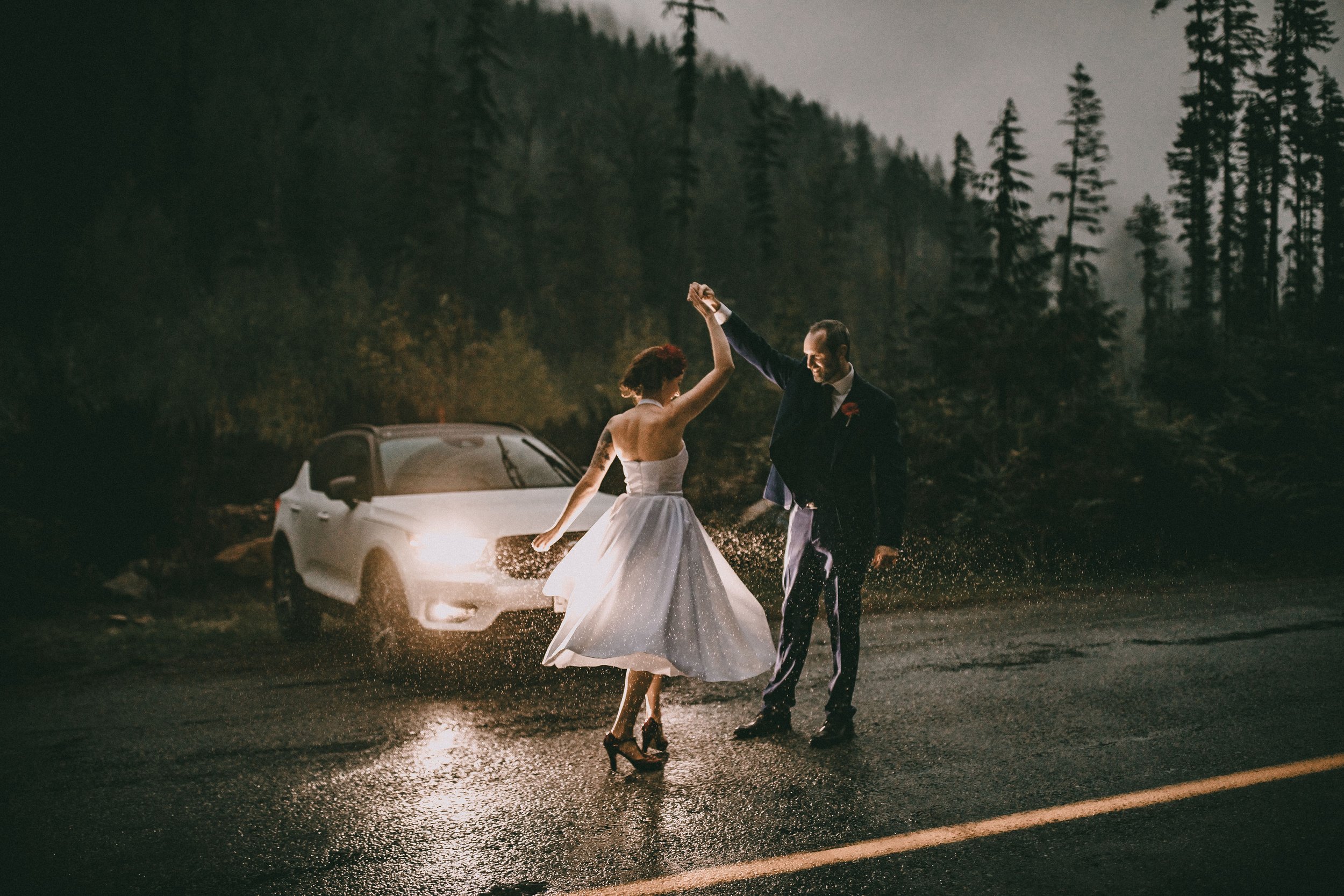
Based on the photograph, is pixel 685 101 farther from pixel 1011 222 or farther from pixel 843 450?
pixel 843 450

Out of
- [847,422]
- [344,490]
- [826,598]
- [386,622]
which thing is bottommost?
[386,622]

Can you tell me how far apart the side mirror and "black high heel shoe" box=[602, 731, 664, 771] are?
3.60m

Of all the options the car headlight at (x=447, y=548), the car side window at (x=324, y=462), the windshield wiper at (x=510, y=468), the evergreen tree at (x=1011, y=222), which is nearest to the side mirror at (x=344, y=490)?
the car headlight at (x=447, y=548)

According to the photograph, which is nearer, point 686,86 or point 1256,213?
point 686,86

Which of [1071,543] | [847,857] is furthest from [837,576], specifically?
[1071,543]

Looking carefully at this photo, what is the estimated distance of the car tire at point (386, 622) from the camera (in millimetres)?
6785

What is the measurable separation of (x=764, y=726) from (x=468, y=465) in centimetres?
396

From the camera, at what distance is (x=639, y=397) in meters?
4.88

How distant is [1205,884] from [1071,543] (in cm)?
945

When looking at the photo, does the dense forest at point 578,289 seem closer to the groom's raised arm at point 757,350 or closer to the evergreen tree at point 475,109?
the evergreen tree at point 475,109

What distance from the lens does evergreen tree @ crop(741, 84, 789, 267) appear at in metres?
65.9

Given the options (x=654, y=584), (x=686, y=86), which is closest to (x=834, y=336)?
(x=654, y=584)

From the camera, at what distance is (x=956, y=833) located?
3887 mm

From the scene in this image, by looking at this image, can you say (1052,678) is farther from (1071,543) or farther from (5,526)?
(5,526)
